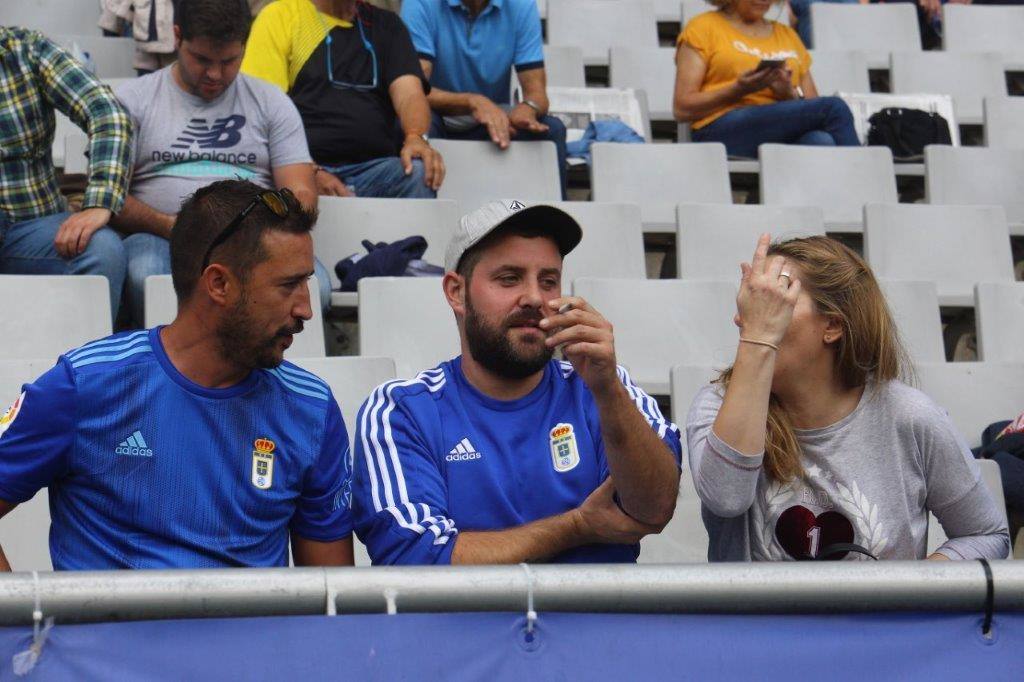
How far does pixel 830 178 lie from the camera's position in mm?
4633

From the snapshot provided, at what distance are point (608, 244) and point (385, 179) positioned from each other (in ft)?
2.38

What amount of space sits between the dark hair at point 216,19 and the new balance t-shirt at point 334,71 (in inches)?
27.3

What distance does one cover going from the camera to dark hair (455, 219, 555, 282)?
2.20m

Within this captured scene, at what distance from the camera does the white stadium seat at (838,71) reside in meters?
5.73

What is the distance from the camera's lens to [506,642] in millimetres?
1391

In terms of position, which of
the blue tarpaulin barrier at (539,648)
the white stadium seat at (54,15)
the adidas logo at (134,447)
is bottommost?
the blue tarpaulin barrier at (539,648)

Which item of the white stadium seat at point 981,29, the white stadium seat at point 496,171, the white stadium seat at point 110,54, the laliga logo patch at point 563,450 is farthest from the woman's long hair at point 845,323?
the white stadium seat at point 981,29

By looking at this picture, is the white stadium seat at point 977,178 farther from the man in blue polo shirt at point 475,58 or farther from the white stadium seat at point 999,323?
the man in blue polo shirt at point 475,58

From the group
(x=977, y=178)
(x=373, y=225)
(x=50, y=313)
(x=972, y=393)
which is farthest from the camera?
(x=977, y=178)

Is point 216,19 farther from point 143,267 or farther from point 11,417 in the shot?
point 11,417

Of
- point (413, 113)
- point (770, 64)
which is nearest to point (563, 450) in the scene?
point (413, 113)

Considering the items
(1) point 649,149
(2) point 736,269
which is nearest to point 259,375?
(2) point 736,269

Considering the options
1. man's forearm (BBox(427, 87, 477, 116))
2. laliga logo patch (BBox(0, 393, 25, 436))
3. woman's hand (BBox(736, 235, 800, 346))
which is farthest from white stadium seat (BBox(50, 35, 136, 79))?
woman's hand (BBox(736, 235, 800, 346))

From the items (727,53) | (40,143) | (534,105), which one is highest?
(727,53)
